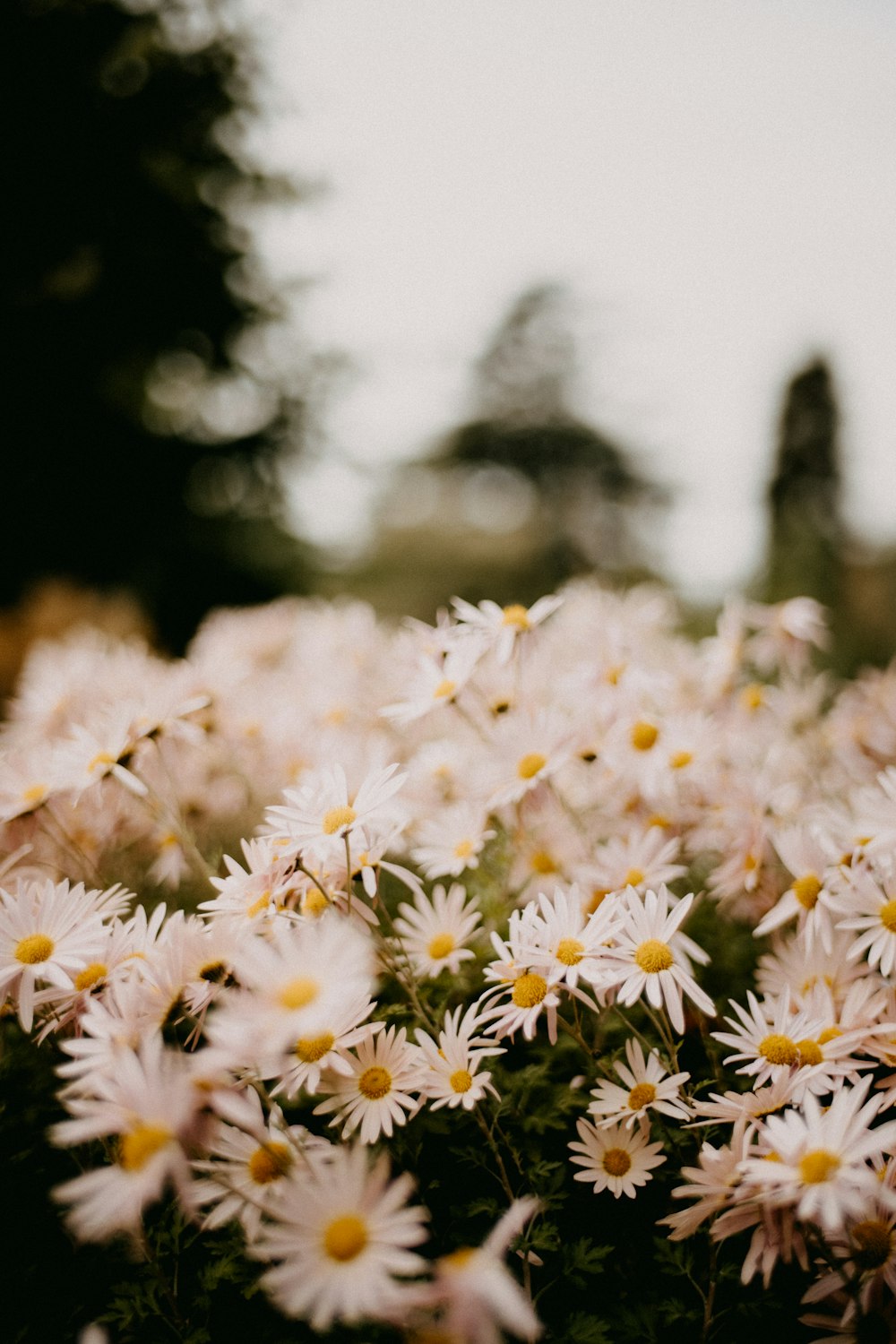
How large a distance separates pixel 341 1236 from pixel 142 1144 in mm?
202

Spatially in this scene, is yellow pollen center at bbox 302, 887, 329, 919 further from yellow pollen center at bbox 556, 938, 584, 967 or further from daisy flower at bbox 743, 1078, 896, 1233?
daisy flower at bbox 743, 1078, 896, 1233

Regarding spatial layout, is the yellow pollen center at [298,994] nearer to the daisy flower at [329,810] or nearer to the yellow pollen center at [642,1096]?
the daisy flower at [329,810]

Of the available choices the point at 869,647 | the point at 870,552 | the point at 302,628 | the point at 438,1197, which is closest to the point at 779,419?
the point at 870,552

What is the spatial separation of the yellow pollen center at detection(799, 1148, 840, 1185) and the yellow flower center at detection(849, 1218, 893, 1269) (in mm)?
177

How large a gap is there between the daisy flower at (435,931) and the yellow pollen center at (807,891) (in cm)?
52

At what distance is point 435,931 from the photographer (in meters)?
1.28

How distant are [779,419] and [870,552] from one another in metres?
→ 4.05

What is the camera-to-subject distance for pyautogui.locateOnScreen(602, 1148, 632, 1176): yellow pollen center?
104 cm

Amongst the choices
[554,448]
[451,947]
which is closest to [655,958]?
[451,947]

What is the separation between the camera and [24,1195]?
1.24 meters

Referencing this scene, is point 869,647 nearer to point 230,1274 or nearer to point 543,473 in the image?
point 230,1274

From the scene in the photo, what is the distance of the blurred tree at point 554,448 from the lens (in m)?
18.6

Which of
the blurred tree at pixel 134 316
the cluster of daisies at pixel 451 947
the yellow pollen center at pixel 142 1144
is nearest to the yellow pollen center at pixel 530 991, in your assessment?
the cluster of daisies at pixel 451 947

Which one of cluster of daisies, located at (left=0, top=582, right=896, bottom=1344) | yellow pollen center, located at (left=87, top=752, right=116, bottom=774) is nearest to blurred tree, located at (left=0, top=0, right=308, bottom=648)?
cluster of daisies, located at (left=0, top=582, right=896, bottom=1344)
